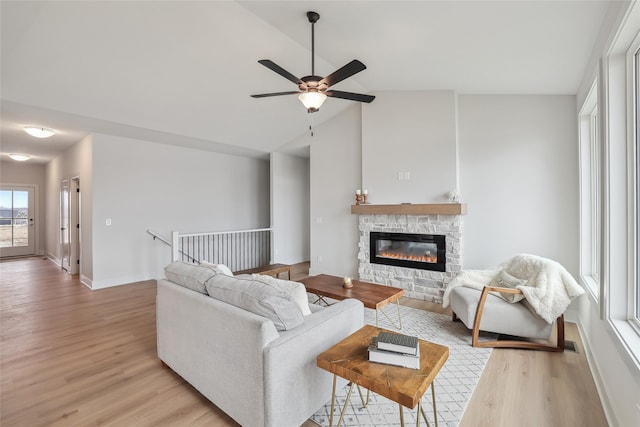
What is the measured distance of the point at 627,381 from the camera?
1.63 meters

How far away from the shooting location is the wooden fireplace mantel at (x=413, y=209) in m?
4.18

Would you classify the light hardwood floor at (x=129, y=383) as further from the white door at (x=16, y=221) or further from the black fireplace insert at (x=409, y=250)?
the white door at (x=16, y=221)

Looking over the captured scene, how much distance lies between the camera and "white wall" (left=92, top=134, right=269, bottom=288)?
501cm

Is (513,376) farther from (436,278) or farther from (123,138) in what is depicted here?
(123,138)

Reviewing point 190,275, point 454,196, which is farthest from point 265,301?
point 454,196

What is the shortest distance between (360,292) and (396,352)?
71.0 inches

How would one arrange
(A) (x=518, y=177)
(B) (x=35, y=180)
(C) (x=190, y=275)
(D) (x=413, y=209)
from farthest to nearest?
(B) (x=35, y=180)
(D) (x=413, y=209)
(A) (x=518, y=177)
(C) (x=190, y=275)

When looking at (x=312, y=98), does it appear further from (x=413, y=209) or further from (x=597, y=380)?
(x=597, y=380)

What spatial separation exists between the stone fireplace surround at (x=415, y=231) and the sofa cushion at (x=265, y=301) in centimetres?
320

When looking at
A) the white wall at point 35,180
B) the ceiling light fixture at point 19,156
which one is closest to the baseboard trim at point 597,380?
the ceiling light fixture at point 19,156

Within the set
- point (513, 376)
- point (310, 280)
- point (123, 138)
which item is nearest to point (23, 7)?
point (123, 138)

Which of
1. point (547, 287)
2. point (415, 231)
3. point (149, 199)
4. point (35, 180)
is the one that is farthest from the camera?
point (35, 180)

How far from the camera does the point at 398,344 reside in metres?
1.46

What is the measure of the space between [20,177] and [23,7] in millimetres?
7673
